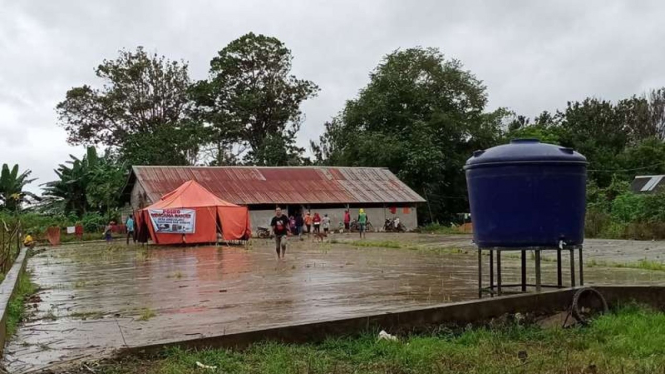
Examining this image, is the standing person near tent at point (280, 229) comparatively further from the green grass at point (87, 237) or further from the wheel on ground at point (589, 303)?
the green grass at point (87, 237)

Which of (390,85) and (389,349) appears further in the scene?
(390,85)

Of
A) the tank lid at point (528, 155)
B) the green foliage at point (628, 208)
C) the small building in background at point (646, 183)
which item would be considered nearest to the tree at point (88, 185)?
the green foliage at point (628, 208)

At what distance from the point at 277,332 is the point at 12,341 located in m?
2.51

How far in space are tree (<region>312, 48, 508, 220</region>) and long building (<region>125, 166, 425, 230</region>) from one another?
289 centimetres

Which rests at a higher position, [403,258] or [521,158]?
[521,158]

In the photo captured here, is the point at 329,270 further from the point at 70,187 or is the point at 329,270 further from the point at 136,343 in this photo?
the point at 70,187

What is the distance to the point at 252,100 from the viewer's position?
4894 cm

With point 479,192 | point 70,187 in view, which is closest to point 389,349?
point 479,192

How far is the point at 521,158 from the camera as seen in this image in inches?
287

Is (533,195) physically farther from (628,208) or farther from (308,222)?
(308,222)

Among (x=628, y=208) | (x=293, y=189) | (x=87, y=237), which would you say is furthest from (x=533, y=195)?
(x=87, y=237)

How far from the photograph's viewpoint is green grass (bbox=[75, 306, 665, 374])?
15.3ft

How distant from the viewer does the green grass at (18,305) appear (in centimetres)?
686

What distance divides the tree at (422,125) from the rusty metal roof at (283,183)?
8.72 feet
